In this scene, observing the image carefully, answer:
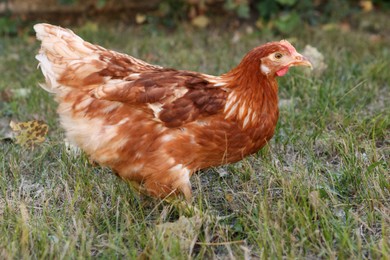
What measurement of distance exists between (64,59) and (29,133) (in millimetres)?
828

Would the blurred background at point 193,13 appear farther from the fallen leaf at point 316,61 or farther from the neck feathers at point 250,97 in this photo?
the neck feathers at point 250,97

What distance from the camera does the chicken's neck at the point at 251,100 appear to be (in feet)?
8.86

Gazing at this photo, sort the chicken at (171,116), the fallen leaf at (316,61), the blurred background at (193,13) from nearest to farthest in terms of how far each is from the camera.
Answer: the chicken at (171,116) < the fallen leaf at (316,61) < the blurred background at (193,13)

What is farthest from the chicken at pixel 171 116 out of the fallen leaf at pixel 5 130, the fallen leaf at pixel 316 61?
the fallen leaf at pixel 316 61

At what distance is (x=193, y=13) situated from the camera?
609 centimetres

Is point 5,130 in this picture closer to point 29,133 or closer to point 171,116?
point 29,133

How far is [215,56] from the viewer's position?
16.6 feet

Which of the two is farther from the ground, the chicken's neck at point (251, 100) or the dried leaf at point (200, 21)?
the chicken's neck at point (251, 100)

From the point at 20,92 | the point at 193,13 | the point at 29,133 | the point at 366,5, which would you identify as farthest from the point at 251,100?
the point at 366,5

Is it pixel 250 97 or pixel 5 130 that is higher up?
pixel 250 97

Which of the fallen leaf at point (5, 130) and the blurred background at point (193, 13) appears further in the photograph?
the blurred background at point (193, 13)

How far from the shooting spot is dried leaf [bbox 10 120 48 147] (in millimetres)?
3443

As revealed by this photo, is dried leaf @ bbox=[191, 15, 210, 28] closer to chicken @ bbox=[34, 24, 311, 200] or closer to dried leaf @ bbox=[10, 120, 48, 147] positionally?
dried leaf @ bbox=[10, 120, 48, 147]

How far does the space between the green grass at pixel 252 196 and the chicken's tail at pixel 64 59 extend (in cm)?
48
